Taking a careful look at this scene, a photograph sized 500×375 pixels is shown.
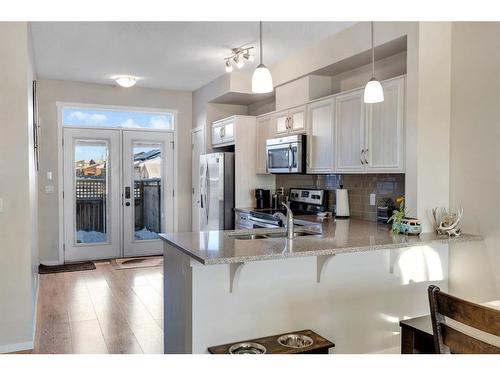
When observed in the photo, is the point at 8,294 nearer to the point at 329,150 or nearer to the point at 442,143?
the point at 329,150

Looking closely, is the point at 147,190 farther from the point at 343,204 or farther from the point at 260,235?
the point at 260,235

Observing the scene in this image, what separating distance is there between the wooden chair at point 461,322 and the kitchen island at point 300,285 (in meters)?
0.86

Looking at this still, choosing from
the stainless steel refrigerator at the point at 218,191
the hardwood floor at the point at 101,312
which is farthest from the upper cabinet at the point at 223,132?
the hardwood floor at the point at 101,312

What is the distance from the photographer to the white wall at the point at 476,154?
2.86 metres

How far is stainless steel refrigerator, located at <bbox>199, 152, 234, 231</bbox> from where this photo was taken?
17.9 feet

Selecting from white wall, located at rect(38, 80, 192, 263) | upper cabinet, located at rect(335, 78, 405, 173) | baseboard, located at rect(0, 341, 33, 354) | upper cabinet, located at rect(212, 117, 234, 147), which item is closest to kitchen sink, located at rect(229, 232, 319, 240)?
upper cabinet, located at rect(335, 78, 405, 173)

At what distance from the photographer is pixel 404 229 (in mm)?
2977

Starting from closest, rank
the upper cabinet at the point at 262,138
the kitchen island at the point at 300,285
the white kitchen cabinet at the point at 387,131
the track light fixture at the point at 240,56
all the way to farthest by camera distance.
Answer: the kitchen island at the point at 300,285 < the white kitchen cabinet at the point at 387,131 < the track light fixture at the point at 240,56 < the upper cabinet at the point at 262,138

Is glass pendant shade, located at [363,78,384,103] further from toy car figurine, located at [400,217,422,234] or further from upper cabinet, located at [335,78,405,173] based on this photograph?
toy car figurine, located at [400,217,422,234]

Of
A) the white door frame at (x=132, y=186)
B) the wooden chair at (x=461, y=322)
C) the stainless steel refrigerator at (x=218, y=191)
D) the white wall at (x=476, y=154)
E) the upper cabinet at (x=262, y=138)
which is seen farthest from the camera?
the white door frame at (x=132, y=186)

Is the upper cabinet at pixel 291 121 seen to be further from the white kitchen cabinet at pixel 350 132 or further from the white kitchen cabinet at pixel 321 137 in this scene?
the white kitchen cabinet at pixel 350 132

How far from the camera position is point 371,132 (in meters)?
3.59

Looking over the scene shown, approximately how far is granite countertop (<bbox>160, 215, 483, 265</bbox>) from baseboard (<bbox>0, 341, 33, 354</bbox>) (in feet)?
4.83
